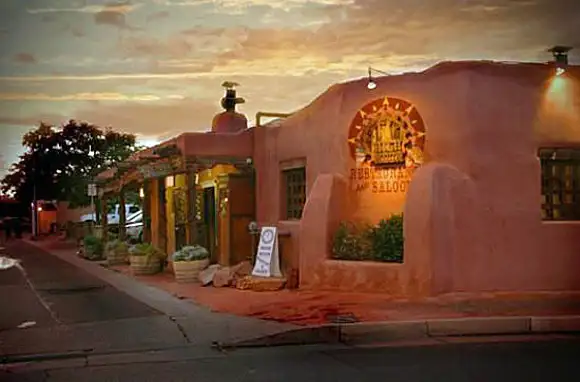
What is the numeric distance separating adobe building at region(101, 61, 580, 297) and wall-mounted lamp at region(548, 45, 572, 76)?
0.10 m

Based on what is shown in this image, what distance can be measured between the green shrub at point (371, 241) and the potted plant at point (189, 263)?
3640mm

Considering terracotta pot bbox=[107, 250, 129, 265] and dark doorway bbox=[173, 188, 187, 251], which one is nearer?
dark doorway bbox=[173, 188, 187, 251]

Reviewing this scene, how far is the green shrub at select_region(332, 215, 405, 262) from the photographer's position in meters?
13.2

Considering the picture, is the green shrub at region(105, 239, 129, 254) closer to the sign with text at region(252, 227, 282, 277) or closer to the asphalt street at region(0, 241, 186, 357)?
the asphalt street at region(0, 241, 186, 357)

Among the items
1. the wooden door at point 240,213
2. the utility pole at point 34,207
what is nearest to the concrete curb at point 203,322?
the wooden door at point 240,213

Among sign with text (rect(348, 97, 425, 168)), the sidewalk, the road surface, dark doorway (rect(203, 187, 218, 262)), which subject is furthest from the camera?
dark doorway (rect(203, 187, 218, 262))

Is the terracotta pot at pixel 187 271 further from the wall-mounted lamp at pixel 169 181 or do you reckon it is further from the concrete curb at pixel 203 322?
the wall-mounted lamp at pixel 169 181

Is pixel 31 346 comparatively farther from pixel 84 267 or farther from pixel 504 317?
pixel 84 267

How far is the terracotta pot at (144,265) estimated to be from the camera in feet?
61.4

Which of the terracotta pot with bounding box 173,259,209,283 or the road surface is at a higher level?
the terracotta pot with bounding box 173,259,209,283

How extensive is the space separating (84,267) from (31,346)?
13.3m

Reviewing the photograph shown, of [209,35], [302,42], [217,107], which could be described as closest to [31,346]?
[209,35]

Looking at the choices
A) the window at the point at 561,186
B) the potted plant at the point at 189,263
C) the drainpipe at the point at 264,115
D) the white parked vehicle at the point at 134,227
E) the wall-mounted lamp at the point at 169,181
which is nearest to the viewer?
the window at the point at 561,186

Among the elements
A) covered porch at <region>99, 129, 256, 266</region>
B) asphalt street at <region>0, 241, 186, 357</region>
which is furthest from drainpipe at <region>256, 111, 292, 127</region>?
asphalt street at <region>0, 241, 186, 357</region>
